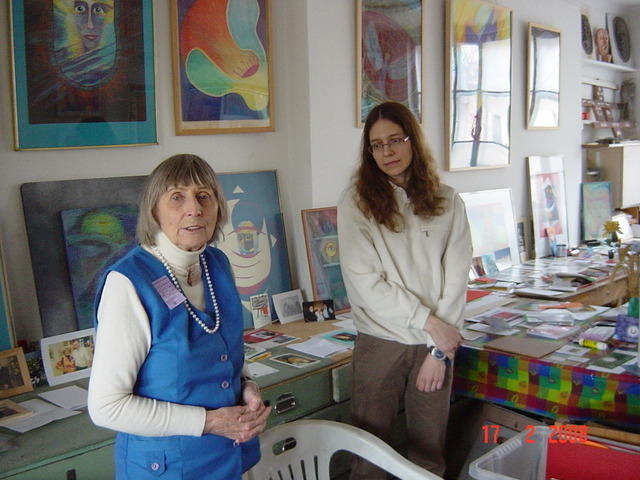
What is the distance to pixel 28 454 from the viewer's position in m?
1.60

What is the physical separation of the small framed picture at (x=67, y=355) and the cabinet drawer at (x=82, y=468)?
0.47 metres

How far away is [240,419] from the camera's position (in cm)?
137

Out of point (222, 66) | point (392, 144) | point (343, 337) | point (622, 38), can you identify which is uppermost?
point (622, 38)

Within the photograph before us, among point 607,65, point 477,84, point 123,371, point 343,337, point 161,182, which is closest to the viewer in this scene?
point 123,371

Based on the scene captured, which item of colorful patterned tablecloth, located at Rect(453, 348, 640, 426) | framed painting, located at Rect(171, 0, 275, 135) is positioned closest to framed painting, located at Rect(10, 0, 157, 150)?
Result: framed painting, located at Rect(171, 0, 275, 135)

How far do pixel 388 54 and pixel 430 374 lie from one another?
6.02 feet

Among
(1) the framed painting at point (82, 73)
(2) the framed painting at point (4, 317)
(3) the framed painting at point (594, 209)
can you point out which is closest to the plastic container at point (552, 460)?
(2) the framed painting at point (4, 317)

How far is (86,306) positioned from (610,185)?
436 centimetres

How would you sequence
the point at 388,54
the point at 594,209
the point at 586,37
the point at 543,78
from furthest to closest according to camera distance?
1. the point at 586,37
2. the point at 594,209
3. the point at 543,78
4. the point at 388,54

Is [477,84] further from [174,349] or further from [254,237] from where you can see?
[174,349]

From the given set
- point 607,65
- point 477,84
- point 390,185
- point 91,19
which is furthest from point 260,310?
point 607,65

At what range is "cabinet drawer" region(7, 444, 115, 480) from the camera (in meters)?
1.58

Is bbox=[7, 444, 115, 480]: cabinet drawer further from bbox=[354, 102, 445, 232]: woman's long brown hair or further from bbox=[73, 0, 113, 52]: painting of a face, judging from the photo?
Result: bbox=[73, 0, 113, 52]: painting of a face

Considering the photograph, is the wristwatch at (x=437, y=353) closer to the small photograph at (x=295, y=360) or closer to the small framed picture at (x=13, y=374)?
the small photograph at (x=295, y=360)
